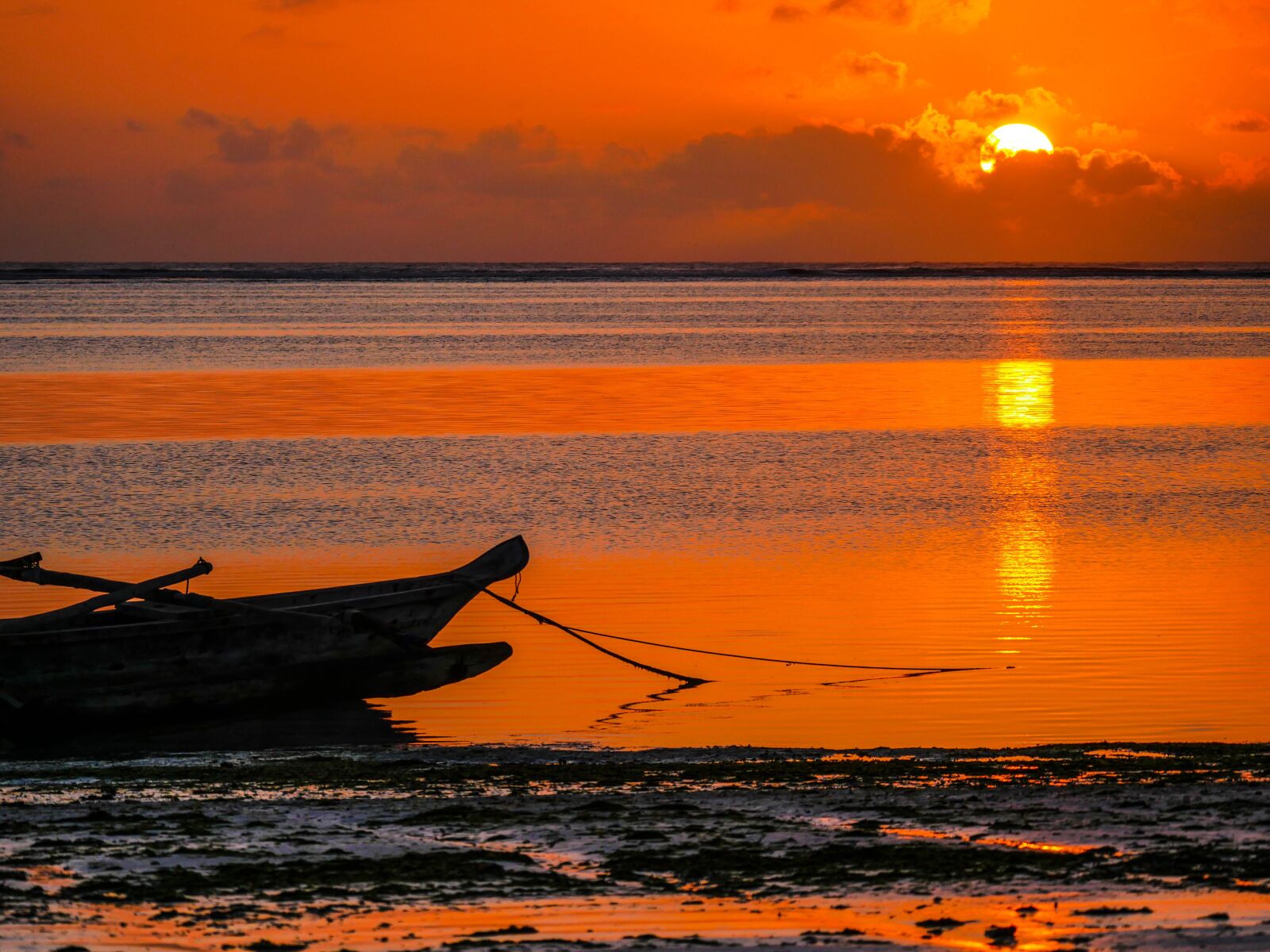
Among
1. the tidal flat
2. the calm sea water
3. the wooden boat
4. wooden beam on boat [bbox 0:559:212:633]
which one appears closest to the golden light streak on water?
the calm sea water

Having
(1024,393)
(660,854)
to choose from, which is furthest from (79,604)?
(1024,393)

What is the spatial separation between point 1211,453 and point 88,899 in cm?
2181

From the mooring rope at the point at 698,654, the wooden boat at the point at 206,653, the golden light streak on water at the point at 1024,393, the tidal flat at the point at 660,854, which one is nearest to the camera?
the tidal flat at the point at 660,854

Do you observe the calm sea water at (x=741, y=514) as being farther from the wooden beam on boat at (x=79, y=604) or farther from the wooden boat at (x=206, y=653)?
the wooden beam on boat at (x=79, y=604)

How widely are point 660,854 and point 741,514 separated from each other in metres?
12.7

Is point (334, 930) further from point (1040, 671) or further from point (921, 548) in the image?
point (921, 548)

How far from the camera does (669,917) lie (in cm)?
582

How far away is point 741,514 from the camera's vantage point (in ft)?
62.8

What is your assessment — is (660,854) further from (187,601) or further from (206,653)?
(187,601)

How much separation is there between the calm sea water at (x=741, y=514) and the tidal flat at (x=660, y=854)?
191cm

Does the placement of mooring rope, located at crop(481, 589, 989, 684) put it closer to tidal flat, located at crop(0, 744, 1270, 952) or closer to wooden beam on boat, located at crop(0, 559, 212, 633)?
wooden beam on boat, located at crop(0, 559, 212, 633)

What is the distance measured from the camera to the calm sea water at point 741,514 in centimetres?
1109

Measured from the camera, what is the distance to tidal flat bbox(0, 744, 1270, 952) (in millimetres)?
5648

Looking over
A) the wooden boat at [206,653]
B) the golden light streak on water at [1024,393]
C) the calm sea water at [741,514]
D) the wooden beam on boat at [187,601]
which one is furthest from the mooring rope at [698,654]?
the golden light streak on water at [1024,393]
